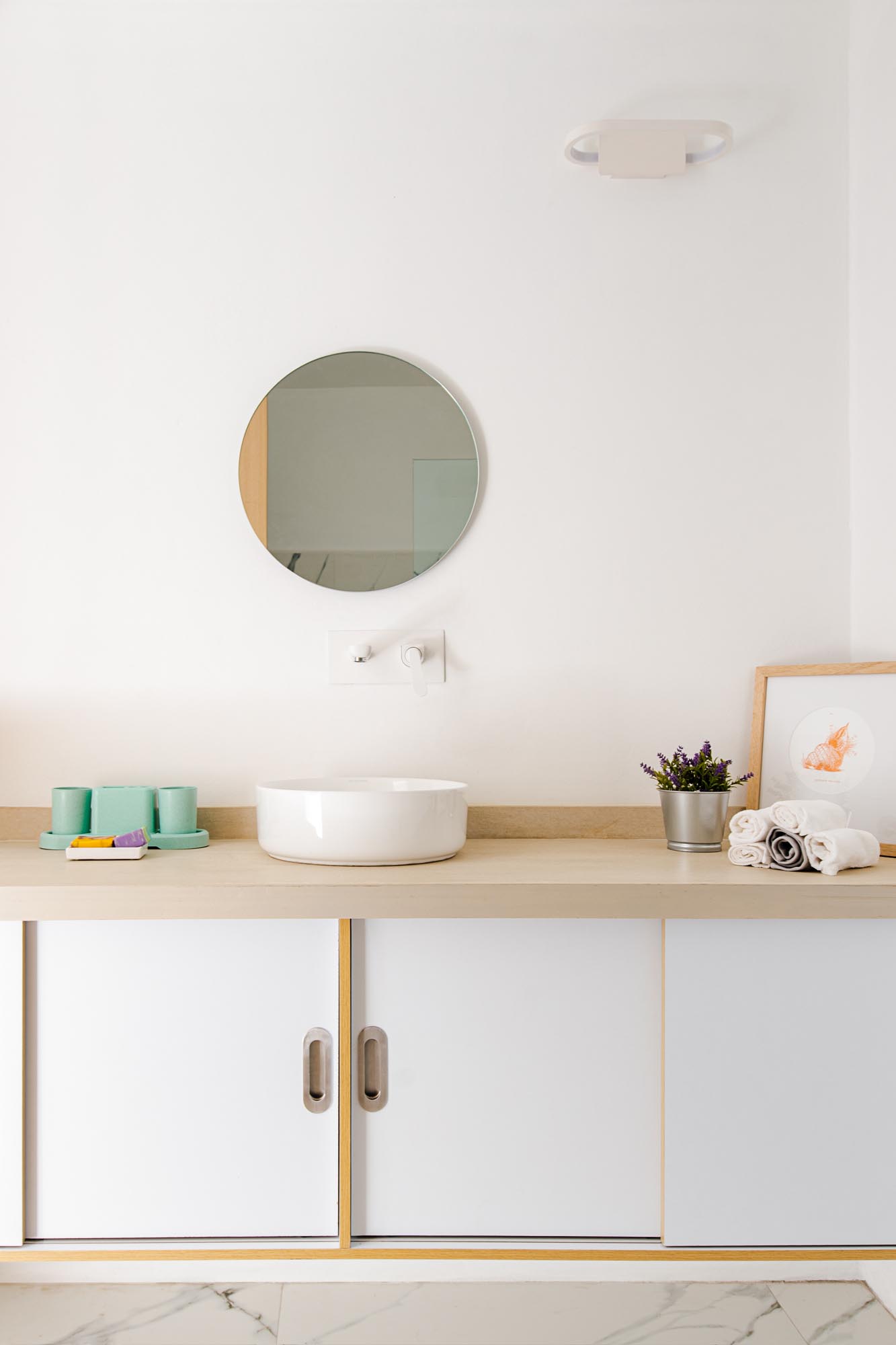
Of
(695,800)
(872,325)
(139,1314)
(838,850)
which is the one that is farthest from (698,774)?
(139,1314)

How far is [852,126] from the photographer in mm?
1789

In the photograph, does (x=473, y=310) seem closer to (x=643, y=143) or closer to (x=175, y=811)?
(x=643, y=143)

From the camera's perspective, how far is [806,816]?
1.40 m

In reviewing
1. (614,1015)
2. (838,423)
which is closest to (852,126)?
(838,423)

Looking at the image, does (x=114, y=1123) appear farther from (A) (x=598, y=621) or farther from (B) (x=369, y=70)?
(B) (x=369, y=70)

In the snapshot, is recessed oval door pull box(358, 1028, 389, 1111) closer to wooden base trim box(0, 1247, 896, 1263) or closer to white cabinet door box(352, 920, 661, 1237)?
white cabinet door box(352, 920, 661, 1237)

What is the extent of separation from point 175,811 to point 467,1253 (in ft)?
2.77

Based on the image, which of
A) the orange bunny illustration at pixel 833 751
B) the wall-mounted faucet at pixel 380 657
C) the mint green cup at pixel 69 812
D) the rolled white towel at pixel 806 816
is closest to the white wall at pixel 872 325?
the orange bunny illustration at pixel 833 751

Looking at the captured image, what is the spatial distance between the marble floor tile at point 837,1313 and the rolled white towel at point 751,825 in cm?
87

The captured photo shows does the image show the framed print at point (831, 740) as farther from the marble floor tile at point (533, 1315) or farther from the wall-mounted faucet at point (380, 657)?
the marble floor tile at point (533, 1315)

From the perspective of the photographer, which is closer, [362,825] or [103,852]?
[362,825]

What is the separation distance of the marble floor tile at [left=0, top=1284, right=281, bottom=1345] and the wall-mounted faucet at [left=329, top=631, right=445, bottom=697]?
1.11m

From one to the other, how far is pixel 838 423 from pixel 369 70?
1142mm

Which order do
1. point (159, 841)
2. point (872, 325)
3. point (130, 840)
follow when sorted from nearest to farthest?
point (130, 840)
point (159, 841)
point (872, 325)
